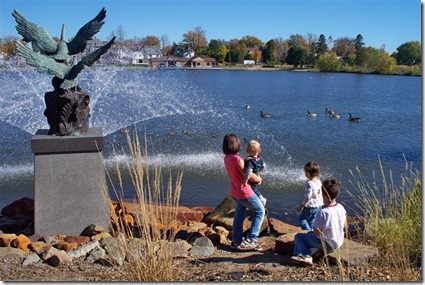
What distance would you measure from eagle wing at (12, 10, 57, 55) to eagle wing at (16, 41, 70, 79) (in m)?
0.27

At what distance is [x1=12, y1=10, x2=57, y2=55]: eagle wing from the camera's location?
19.6 ft

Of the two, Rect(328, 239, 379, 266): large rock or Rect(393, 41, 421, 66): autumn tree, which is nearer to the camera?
Rect(328, 239, 379, 266): large rock

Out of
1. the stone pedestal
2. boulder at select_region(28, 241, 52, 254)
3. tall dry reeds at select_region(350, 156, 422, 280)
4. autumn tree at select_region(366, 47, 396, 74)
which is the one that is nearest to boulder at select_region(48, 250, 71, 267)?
boulder at select_region(28, 241, 52, 254)

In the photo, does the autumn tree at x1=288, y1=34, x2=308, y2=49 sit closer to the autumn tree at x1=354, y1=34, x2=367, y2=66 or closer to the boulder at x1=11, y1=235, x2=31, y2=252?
the autumn tree at x1=354, y1=34, x2=367, y2=66

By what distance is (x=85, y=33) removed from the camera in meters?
6.14

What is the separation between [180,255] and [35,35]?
3231mm

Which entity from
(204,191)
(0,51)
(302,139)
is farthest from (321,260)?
(0,51)

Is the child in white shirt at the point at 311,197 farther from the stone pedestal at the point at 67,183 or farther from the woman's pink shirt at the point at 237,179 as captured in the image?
the stone pedestal at the point at 67,183

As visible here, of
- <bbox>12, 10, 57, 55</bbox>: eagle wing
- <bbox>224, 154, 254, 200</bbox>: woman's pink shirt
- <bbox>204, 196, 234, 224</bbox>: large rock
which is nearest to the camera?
<bbox>224, 154, 254, 200</bbox>: woman's pink shirt

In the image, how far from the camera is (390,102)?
31.5 m

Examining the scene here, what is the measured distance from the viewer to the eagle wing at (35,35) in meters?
5.97

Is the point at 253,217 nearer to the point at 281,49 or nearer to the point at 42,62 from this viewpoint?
the point at 42,62

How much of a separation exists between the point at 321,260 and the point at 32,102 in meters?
18.8

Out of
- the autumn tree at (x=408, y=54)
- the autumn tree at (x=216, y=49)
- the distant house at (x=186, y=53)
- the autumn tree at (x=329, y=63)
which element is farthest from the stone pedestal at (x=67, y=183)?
the autumn tree at (x=216, y=49)
